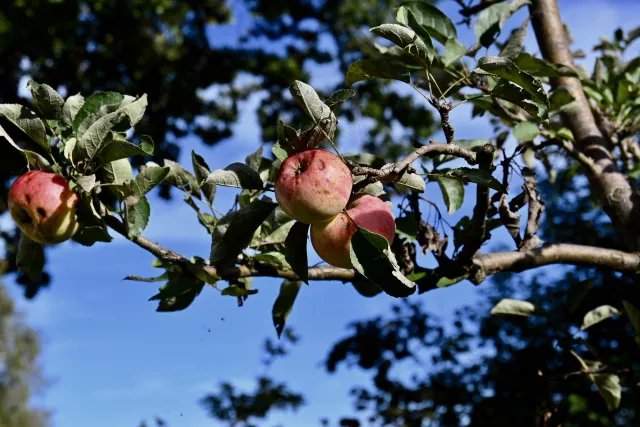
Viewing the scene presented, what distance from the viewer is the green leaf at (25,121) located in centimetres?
87

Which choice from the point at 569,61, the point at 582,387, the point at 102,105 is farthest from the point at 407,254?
the point at 582,387

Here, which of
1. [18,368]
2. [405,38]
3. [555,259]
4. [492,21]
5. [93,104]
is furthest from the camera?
[18,368]

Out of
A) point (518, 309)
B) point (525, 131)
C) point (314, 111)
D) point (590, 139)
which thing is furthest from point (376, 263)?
point (590, 139)

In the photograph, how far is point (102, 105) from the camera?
91 cm

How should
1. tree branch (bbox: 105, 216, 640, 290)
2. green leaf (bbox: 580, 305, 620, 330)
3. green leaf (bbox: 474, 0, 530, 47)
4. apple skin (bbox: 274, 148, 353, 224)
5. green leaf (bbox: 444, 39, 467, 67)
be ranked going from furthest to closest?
green leaf (bbox: 580, 305, 620, 330)
green leaf (bbox: 474, 0, 530, 47)
green leaf (bbox: 444, 39, 467, 67)
tree branch (bbox: 105, 216, 640, 290)
apple skin (bbox: 274, 148, 353, 224)

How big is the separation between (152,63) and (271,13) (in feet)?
4.46

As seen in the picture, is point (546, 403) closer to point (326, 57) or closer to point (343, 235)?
point (343, 235)

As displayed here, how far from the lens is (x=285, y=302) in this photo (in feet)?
3.50

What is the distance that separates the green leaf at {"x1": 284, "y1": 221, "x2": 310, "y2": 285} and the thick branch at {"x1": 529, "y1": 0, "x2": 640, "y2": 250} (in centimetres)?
82

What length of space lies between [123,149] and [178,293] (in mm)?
261

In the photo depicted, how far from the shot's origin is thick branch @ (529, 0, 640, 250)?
4.36 feet

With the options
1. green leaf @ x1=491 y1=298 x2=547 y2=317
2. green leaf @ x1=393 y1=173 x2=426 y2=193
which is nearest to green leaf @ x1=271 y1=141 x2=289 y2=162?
green leaf @ x1=393 y1=173 x2=426 y2=193

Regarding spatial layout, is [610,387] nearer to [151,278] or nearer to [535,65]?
[535,65]

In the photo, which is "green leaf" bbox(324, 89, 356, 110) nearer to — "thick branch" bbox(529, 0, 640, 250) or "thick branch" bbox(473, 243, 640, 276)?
"thick branch" bbox(473, 243, 640, 276)
